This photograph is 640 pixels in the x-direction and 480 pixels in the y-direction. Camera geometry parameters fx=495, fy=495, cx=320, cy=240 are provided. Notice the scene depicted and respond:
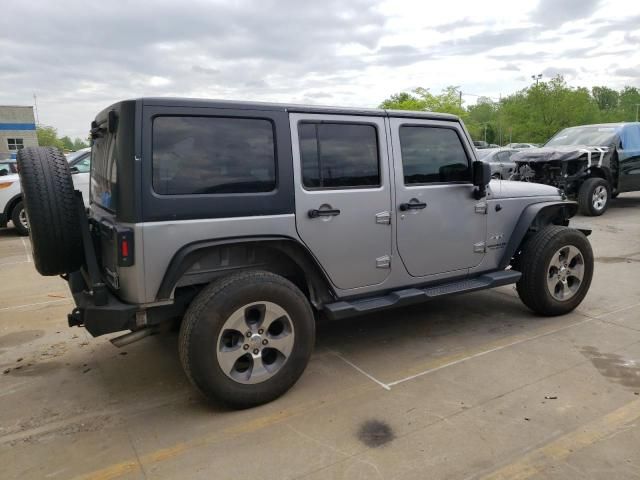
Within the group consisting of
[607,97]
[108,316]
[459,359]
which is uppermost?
[607,97]

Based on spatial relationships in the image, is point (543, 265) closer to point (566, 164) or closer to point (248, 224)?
point (248, 224)

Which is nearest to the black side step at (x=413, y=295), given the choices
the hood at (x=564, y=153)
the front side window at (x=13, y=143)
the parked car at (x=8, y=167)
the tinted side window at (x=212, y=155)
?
the tinted side window at (x=212, y=155)

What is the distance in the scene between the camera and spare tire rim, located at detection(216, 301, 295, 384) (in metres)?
3.06

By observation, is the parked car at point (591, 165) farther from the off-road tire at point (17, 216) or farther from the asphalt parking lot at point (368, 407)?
the off-road tire at point (17, 216)

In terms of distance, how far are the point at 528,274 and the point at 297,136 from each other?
2.55 meters

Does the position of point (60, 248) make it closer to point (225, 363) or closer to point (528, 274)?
point (225, 363)

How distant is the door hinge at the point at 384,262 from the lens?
12.3 ft

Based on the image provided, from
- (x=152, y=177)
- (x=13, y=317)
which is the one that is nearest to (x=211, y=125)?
(x=152, y=177)

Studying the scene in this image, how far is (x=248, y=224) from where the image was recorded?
3.16m

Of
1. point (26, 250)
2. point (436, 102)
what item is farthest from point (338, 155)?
point (436, 102)

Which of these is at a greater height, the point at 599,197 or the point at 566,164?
the point at 566,164

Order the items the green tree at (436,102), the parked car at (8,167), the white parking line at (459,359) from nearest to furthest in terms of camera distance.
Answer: the white parking line at (459,359)
the parked car at (8,167)
the green tree at (436,102)

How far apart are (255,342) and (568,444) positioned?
1889 millimetres

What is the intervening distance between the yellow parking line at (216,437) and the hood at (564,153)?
28.6ft
